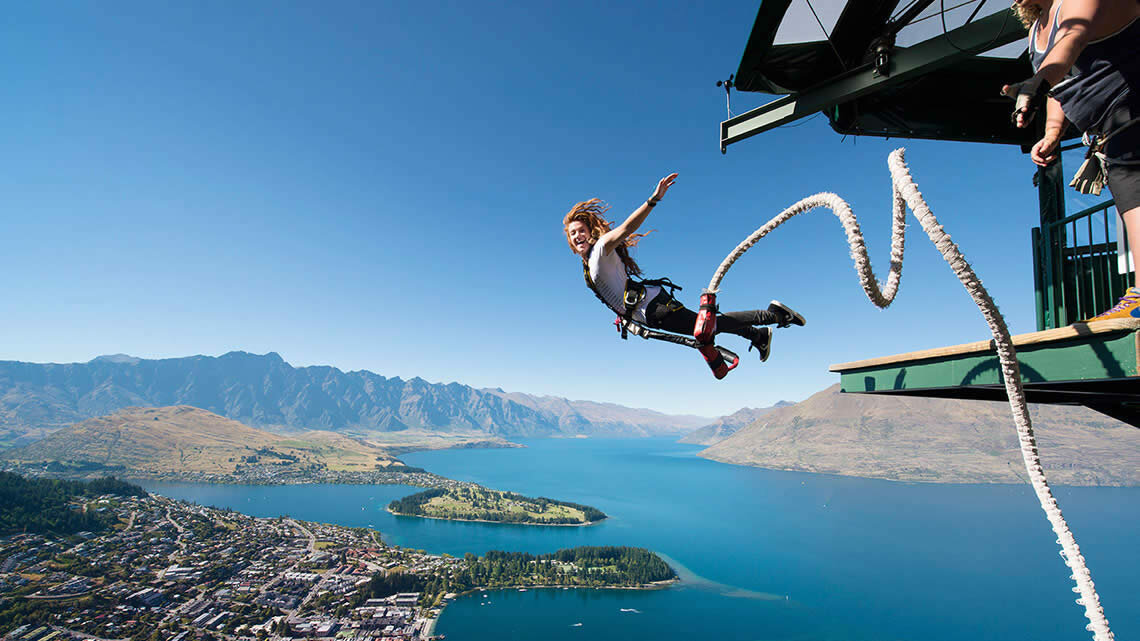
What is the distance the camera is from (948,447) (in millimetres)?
156250

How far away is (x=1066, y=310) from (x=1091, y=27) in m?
3.14

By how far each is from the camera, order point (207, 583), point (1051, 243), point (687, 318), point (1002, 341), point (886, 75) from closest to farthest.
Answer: point (1002, 341) < point (687, 318) < point (1051, 243) < point (886, 75) < point (207, 583)

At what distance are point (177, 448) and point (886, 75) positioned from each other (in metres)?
213

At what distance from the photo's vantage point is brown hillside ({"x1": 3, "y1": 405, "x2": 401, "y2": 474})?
482ft

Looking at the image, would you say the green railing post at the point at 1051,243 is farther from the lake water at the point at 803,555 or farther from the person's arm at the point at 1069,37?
the lake water at the point at 803,555

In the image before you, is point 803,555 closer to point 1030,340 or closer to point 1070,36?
point 1030,340

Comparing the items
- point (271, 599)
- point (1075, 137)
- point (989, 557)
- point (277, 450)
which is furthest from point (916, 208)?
point (277, 450)

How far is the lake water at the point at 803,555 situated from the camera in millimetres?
42094

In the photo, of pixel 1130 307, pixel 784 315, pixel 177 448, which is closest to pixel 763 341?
pixel 784 315

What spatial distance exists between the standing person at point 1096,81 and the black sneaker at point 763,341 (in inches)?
68.1

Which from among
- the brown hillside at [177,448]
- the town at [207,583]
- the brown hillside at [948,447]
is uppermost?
the brown hillside at [948,447]

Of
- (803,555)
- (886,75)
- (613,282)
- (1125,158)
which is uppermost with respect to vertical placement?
(886,75)

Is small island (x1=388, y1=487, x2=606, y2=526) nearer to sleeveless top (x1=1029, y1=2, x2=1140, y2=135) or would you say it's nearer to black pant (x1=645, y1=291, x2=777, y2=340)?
black pant (x1=645, y1=291, x2=777, y2=340)

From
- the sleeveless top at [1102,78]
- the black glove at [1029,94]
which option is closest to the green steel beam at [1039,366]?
the sleeveless top at [1102,78]
